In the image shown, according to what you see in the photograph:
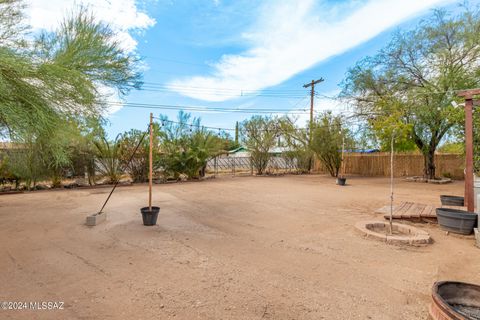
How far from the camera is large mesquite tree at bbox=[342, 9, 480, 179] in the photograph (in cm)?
943

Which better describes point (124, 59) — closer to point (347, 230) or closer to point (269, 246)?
point (269, 246)

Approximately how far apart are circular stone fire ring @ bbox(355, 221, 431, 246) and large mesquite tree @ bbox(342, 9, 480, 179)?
5.05 m

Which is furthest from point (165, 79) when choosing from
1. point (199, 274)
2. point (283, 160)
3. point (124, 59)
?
point (199, 274)

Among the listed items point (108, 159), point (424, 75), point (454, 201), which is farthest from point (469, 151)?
point (108, 159)

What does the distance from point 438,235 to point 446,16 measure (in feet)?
34.5

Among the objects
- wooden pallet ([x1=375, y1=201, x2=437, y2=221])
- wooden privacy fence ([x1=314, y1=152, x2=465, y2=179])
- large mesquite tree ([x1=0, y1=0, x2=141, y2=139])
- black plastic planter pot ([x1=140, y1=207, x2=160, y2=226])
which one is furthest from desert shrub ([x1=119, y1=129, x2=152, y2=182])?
wooden privacy fence ([x1=314, y1=152, x2=465, y2=179])

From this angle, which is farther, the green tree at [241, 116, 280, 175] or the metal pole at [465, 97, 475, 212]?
the green tree at [241, 116, 280, 175]

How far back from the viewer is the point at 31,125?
115 inches

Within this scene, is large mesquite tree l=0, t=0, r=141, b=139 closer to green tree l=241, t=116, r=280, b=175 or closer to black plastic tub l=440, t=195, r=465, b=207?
black plastic tub l=440, t=195, r=465, b=207

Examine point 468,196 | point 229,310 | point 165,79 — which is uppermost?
point 165,79

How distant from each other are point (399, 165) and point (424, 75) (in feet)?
23.3

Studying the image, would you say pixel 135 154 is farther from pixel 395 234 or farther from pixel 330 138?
pixel 330 138

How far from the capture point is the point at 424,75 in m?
10.7

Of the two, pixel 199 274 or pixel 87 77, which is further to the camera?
pixel 87 77
